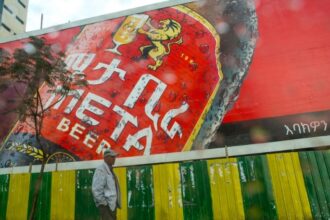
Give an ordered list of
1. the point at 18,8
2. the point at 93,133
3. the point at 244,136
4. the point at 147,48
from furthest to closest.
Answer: the point at 18,8 → the point at 147,48 → the point at 93,133 → the point at 244,136

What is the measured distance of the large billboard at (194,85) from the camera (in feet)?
36.4

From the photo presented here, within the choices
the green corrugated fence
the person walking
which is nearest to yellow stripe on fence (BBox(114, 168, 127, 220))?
the green corrugated fence

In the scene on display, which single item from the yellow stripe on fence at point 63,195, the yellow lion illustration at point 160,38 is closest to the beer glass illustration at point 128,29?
the yellow lion illustration at point 160,38

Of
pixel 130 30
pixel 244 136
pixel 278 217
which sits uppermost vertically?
pixel 130 30

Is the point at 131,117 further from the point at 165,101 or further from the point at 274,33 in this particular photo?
the point at 274,33

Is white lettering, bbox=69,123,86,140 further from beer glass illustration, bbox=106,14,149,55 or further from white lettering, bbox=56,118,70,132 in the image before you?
beer glass illustration, bbox=106,14,149,55

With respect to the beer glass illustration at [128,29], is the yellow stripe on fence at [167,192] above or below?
below

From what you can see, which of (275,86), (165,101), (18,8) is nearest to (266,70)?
(275,86)

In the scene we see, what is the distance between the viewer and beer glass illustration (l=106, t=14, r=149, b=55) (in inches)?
548

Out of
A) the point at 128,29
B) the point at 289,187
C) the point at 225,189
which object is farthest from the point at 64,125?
the point at 289,187

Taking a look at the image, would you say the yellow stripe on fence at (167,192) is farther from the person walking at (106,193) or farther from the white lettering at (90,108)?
the white lettering at (90,108)

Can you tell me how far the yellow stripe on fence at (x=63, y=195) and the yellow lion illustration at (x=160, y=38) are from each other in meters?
5.51

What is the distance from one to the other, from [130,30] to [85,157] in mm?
5675

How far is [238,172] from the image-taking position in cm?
848
